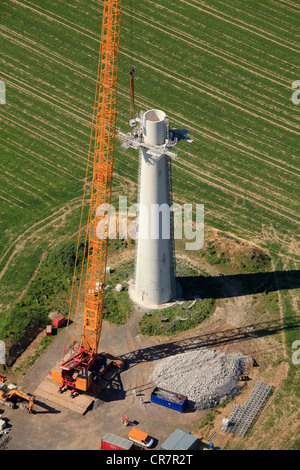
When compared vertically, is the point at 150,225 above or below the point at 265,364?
above

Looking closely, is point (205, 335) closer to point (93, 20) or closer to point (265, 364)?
point (265, 364)

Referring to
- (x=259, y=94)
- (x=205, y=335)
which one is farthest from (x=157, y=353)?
(x=259, y=94)

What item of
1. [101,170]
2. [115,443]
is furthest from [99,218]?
[115,443]

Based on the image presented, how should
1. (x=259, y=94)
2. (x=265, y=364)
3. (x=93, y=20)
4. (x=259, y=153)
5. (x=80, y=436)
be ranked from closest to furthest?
(x=80, y=436) < (x=265, y=364) < (x=259, y=153) < (x=259, y=94) < (x=93, y=20)

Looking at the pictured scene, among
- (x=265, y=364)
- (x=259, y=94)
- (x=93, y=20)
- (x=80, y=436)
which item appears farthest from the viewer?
(x=93, y=20)

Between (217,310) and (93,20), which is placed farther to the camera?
(93,20)

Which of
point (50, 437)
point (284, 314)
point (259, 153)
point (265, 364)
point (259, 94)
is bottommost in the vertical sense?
point (50, 437)
